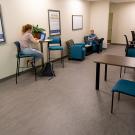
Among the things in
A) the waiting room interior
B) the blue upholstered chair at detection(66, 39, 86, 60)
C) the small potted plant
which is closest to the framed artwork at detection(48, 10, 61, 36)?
the waiting room interior

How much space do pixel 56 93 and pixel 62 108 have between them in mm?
595

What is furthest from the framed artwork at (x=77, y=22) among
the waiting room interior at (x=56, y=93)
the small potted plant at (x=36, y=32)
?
the small potted plant at (x=36, y=32)

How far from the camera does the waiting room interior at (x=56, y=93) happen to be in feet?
6.91

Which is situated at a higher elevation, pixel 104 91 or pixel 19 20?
pixel 19 20

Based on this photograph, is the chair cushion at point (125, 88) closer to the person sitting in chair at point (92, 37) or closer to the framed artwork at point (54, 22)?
the framed artwork at point (54, 22)

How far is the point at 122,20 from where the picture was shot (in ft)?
28.0

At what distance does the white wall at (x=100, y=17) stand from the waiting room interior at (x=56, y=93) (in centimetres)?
135

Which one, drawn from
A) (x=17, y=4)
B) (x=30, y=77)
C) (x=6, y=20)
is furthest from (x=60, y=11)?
(x=30, y=77)

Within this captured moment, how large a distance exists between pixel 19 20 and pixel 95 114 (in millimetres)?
3136

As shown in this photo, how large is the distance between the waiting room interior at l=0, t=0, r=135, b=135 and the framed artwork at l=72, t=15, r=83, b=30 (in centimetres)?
17

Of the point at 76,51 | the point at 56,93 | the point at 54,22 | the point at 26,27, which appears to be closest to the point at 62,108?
the point at 56,93

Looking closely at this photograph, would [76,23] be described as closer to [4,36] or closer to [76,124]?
[4,36]

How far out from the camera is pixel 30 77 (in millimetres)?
4055

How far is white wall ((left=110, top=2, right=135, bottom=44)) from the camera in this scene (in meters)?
8.17
